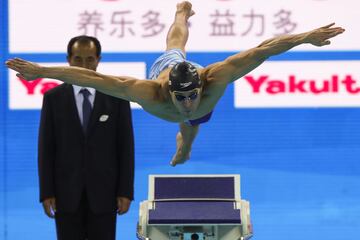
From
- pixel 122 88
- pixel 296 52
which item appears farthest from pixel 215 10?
pixel 122 88

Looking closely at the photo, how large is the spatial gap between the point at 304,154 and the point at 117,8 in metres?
2.01

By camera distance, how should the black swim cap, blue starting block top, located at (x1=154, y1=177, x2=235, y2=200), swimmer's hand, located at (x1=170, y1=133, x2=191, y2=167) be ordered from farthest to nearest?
swimmer's hand, located at (x1=170, y1=133, x2=191, y2=167)
blue starting block top, located at (x1=154, y1=177, x2=235, y2=200)
the black swim cap

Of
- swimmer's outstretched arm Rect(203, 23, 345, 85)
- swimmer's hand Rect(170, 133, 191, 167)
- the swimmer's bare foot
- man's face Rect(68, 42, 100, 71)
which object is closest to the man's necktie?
man's face Rect(68, 42, 100, 71)

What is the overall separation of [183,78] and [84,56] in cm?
64

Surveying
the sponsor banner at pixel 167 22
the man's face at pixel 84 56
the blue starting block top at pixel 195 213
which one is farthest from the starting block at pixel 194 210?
the sponsor banner at pixel 167 22

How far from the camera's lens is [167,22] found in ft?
19.8

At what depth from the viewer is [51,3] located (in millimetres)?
6066

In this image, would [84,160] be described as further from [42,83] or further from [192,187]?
[42,83]

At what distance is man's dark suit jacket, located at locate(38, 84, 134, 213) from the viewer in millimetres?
3848

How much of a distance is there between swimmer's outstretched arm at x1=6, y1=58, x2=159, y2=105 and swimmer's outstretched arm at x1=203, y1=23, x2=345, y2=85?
1.16 ft

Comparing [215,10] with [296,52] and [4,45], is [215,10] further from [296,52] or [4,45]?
[4,45]

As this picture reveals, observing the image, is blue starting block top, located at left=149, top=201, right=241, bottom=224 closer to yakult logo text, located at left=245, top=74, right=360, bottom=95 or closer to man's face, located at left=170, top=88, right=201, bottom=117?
man's face, located at left=170, top=88, right=201, bottom=117

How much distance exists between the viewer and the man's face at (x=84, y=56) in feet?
12.8

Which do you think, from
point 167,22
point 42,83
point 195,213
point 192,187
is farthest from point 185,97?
point 42,83
